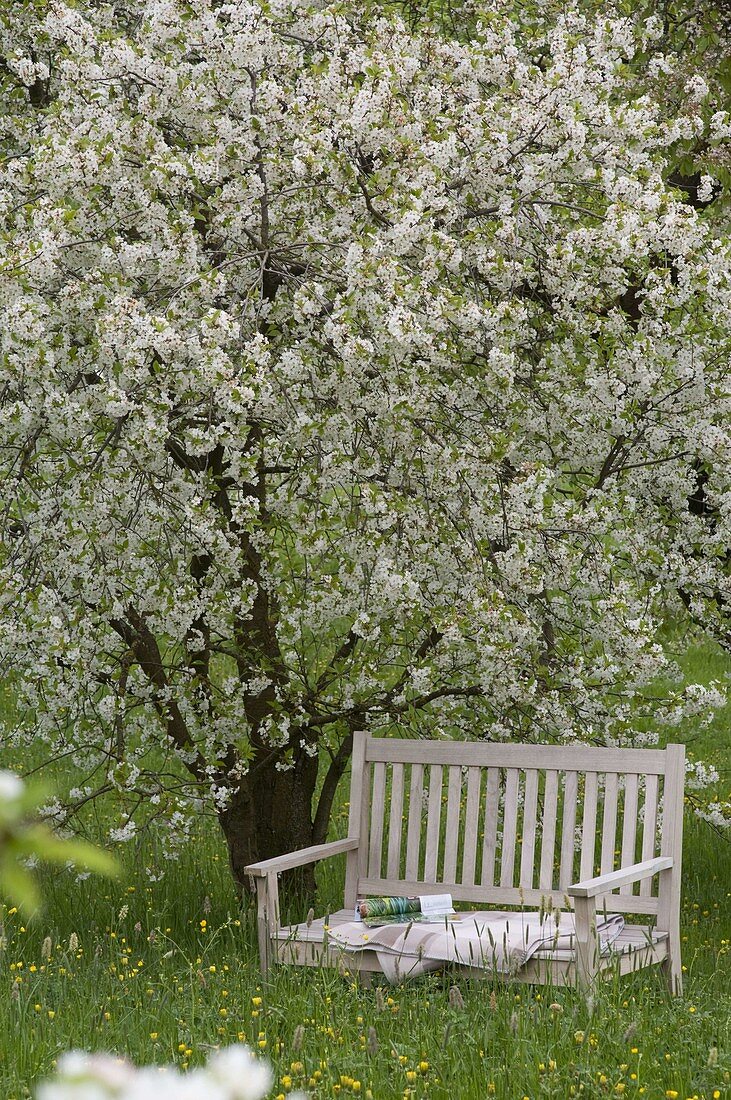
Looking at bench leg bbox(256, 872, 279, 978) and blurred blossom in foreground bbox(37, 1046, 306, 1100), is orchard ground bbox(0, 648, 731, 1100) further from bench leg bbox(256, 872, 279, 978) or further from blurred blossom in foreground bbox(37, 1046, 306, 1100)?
blurred blossom in foreground bbox(37, 1046, 306, 1100)

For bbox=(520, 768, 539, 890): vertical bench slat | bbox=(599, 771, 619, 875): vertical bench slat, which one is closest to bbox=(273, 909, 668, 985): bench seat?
bbox=(599, 771, 619, 875): vertical bench slat

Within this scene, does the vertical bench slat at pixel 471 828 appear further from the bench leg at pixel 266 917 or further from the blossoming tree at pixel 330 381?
the bench leg at pixel 266 917

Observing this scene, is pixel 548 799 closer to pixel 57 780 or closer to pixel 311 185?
pixel 311 185

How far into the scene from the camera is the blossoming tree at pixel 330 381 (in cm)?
463

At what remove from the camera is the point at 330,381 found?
15.8 ft

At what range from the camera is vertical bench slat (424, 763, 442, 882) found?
16.8ft

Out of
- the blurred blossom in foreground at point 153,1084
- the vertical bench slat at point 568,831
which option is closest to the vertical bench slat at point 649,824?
the vertical bench slat at point 568,831

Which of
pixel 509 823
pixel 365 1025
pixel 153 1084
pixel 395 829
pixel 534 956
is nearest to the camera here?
pixel 153 1084

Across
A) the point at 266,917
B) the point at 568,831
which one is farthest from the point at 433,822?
the point at 266,917

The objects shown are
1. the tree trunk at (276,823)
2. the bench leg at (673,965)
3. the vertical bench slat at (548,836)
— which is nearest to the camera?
the bench leg at (673,965)

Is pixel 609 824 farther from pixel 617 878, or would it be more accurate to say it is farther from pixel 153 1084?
pixel 153 1084

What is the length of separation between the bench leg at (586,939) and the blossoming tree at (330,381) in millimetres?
1025

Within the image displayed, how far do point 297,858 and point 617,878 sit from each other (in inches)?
48.1

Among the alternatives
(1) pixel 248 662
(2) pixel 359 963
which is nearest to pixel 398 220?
(1) pixel 248 662
